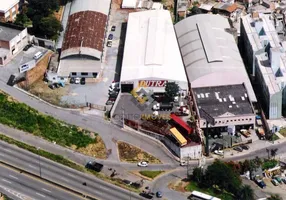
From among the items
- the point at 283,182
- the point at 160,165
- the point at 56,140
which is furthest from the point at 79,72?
the point at 283,182

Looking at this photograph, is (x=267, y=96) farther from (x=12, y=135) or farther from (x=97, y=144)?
(x=12, y=135)

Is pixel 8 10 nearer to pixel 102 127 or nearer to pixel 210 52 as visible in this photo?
pixel 102 127

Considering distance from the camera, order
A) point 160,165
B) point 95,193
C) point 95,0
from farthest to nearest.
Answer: point 95,0 → point 160,165 → point 95,193

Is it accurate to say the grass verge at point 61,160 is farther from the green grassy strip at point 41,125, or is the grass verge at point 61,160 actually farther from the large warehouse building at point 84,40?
the large warehouse building at point 84,40

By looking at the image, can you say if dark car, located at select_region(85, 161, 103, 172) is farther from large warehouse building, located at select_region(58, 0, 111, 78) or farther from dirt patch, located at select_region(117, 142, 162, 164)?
large warehouse building, located at select_region(58, 0, 111, 78)

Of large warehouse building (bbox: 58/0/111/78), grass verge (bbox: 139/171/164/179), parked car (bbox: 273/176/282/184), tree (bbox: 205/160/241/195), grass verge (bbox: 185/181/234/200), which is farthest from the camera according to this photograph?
large warehouse building (bbox: 58/0/111/78)

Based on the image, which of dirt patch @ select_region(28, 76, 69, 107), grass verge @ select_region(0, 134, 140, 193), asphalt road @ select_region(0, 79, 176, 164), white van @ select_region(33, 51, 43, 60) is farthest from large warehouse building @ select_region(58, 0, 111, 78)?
grass verge @ select_region(0, 134, 140, 193)
